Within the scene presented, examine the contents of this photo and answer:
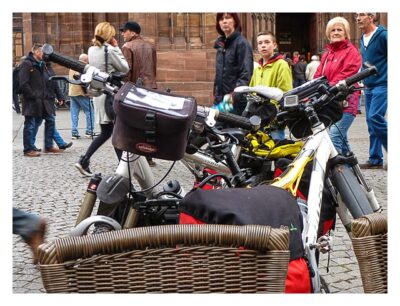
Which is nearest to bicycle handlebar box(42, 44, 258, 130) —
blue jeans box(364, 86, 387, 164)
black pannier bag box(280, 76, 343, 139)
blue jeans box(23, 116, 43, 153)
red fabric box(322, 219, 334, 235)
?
black pannier bag box(280, 76, 343, 139)

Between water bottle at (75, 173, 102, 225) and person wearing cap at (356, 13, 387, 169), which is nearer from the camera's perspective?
water bottle at (75, 173, 102, 225)

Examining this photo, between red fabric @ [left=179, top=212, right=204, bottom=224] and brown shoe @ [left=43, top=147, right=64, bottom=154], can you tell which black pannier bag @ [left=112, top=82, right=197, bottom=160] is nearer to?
red fabric @ [left=179, top=212, right=204, bottom=224]

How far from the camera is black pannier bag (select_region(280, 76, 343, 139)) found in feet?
9.69

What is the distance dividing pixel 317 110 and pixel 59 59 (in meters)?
1.16

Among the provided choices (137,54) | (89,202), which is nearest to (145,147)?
(89,202)

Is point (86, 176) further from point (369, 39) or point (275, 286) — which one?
point (275, 286)

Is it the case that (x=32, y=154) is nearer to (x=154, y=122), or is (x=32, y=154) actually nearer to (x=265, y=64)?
(x=265, y=64)

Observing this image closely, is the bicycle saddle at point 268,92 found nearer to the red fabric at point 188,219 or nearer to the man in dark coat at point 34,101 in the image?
the red fabric at point 188,219

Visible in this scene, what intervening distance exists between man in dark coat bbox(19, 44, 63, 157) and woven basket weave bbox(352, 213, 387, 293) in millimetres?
8520

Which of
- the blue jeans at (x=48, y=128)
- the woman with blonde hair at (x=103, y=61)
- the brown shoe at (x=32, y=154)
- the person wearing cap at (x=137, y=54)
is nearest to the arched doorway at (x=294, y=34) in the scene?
the blue jeans at (x=48, y=128)

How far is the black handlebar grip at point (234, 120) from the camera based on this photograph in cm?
260

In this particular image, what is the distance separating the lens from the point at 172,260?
1.30 m
